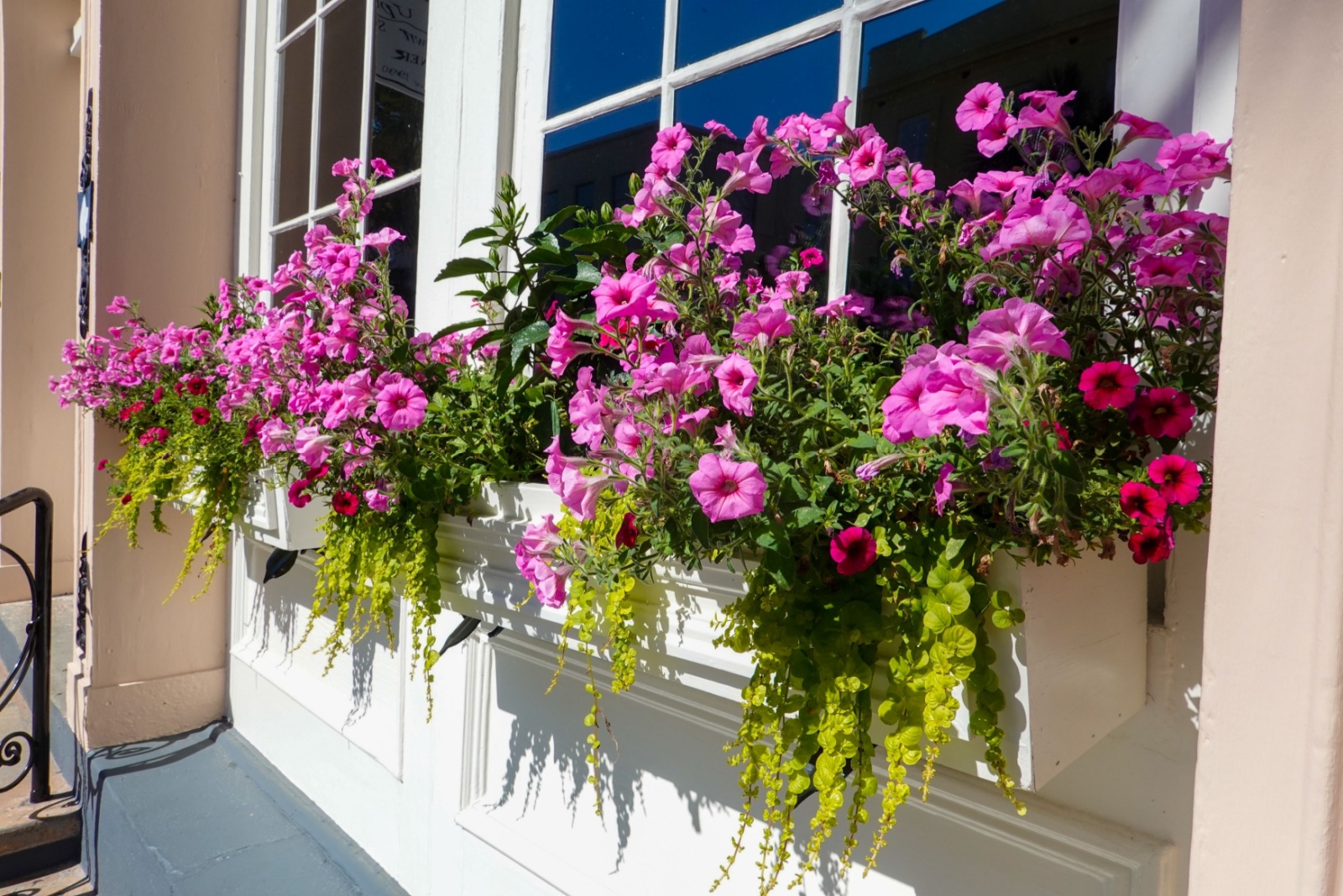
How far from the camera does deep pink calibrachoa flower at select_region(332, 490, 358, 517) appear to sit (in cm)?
153

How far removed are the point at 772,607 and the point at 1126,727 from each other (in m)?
→ 0.41


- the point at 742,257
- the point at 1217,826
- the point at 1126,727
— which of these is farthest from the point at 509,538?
the point at 1217,826

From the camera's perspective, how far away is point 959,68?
117 centimetres

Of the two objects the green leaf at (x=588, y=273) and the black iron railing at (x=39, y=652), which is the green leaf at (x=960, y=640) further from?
the black iron railing at (x=39, y=652)

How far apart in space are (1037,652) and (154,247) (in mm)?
3172

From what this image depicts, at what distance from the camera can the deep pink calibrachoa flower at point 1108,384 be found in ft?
2.28

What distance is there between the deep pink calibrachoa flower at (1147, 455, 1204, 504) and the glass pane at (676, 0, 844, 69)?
2.95 feet

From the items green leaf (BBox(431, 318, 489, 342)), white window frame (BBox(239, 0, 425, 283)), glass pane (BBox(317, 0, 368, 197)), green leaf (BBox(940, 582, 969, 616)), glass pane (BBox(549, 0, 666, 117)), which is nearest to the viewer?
green leaf (BBox(940, 582, 969, 616))

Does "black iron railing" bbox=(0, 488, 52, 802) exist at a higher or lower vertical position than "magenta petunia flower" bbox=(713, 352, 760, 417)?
lower

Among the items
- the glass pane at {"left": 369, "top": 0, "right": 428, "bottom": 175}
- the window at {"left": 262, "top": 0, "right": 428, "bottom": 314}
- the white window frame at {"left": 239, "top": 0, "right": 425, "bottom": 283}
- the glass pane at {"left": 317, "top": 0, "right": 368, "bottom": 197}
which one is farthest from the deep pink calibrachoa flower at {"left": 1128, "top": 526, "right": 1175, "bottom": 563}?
the white window frame at {"left": 239, "top": 0, "right": 425, "bottom": 283}

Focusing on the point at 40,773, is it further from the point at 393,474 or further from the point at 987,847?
the point at 987,847

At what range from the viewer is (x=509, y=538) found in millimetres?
1430

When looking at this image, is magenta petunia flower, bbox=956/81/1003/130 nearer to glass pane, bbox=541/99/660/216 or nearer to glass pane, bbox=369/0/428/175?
glass pane, bbox=541/99/660/216

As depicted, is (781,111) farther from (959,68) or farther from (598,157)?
(598,157)
